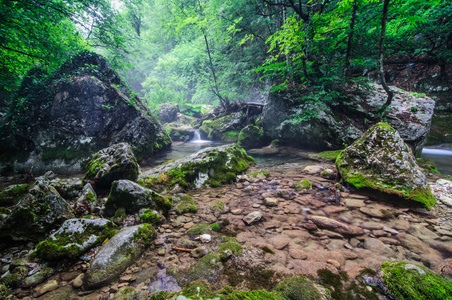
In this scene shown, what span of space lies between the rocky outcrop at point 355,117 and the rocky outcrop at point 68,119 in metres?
8.13

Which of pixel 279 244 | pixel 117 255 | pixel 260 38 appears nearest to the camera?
pixel 117 255

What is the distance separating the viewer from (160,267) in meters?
2.02

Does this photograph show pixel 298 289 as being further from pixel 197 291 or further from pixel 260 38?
pixel 260 38

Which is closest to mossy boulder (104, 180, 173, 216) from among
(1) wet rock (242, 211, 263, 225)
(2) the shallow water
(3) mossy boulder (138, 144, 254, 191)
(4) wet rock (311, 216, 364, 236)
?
(3) mossy boulder (138, 144, 254, 191)

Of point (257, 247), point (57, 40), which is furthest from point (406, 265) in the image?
point (57, 40)

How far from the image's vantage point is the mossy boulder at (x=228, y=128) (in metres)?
14.0

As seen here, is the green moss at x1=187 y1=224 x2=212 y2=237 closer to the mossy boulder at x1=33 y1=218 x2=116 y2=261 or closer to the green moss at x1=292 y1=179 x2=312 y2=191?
the mossy boulder at x1=33 y1=218 x2=116 y2=261

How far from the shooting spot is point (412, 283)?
147cm

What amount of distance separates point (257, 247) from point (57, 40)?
8457 mm

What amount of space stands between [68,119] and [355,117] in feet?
40.7

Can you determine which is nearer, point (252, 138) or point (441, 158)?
point (441, 158)

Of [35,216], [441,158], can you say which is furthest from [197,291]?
[441,158]

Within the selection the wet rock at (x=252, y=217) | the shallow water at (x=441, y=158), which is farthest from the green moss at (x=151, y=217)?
the shallow water at (x=441, y=158)

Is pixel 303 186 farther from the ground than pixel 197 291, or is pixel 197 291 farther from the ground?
pixel 197 291
